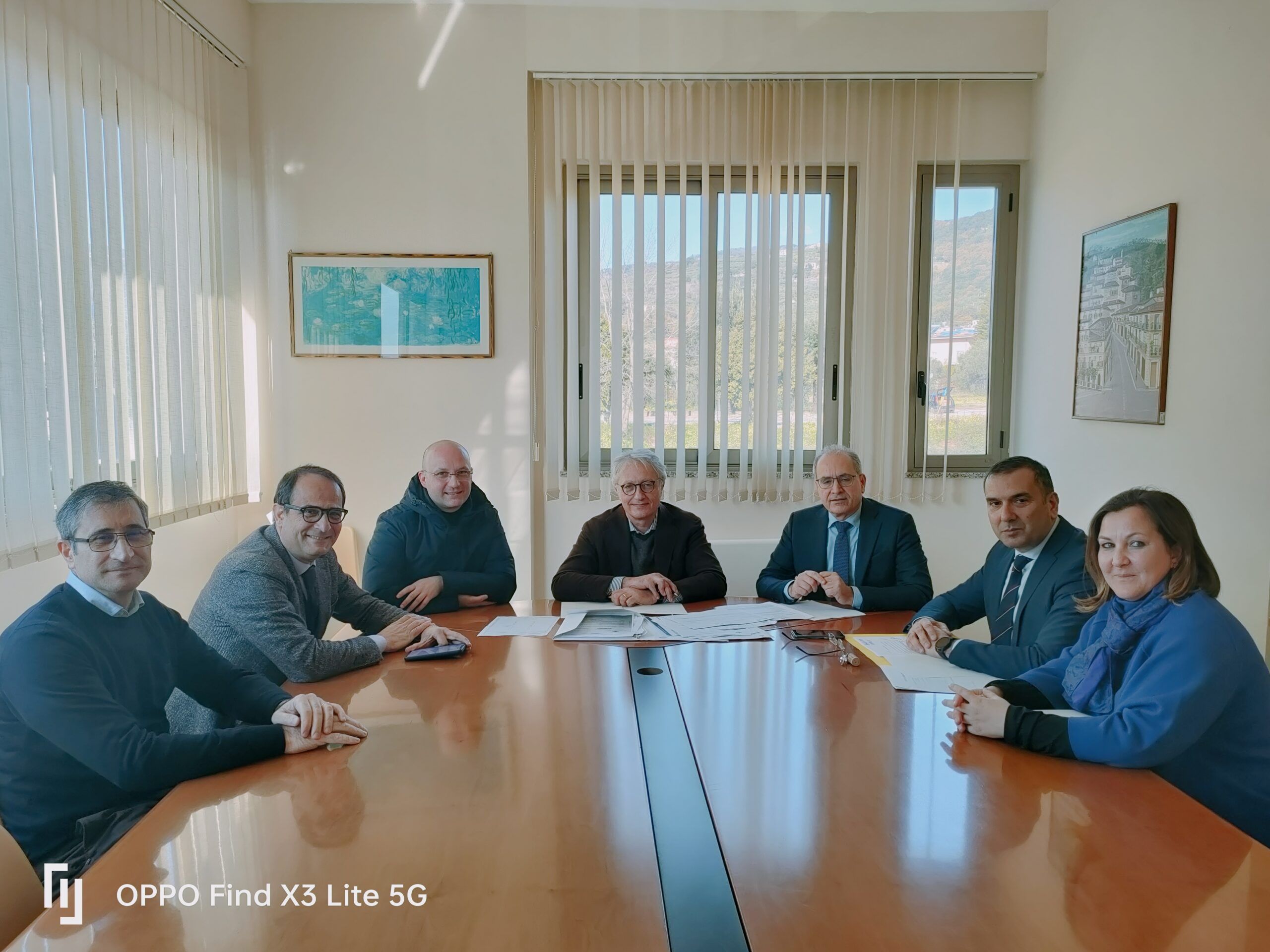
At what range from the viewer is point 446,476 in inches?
123

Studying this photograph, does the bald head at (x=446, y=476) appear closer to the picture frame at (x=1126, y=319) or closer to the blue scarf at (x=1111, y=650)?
the blue scarf at (x=1111, y=650)

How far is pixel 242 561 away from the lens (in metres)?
2.17

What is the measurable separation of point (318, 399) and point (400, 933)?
3573 mm

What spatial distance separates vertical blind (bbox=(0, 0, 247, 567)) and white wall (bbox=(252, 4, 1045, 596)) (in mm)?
287

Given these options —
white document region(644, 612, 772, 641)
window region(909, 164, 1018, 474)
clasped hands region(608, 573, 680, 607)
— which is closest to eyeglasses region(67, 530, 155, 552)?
white document region(644, 612, 772, 641)

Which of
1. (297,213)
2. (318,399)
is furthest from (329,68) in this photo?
(318,399)

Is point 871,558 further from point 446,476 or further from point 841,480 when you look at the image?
point 446,476

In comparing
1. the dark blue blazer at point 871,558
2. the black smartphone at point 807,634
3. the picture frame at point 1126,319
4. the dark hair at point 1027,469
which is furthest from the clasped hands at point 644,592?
the picture frame at point 1126,319

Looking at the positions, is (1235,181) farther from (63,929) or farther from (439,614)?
(63,929)

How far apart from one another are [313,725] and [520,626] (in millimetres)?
1011

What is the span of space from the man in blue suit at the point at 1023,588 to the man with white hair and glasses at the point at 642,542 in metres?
0.86

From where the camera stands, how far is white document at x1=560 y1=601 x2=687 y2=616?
2822 mm

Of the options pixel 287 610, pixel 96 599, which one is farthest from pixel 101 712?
pixel 287 610
